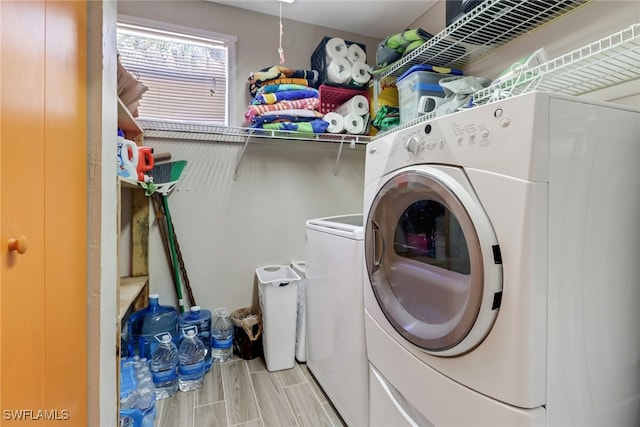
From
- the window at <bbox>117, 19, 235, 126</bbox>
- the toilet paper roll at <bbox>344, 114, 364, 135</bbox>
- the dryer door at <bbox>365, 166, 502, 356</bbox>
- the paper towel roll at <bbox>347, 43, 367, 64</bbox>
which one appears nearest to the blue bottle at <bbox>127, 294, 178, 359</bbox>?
the window at <bbox>117, 19, 235, 126</bbox>

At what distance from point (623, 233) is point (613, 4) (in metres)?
0.99

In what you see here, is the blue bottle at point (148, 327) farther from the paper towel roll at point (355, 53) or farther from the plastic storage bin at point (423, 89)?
the paper towel roll at point (355, 53)

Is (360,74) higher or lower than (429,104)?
higher

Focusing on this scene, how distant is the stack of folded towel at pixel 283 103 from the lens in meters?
1.85

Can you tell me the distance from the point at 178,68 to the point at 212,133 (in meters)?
0.56

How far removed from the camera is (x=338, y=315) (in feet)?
4.47

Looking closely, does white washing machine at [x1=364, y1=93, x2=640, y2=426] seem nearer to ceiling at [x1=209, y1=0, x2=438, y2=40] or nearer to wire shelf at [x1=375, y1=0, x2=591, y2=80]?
wire shelf at [x1=375, y1=0, x2=591, y2=80]

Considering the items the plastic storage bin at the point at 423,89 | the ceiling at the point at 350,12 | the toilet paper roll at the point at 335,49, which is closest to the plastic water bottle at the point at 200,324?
the plastic storage bin at the point at 423,89

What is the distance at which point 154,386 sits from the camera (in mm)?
1484

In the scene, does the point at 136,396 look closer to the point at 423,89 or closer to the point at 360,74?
the point at 423,89

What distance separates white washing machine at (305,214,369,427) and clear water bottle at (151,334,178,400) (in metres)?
0.75

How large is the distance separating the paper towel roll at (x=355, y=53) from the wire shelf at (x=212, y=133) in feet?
1.80

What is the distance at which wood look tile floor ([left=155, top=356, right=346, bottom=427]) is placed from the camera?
4.52 feet

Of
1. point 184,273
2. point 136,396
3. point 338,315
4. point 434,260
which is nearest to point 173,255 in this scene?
point 184,273
